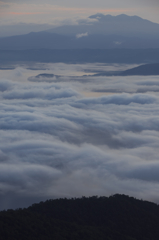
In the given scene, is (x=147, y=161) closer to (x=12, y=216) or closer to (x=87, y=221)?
(x=87, y=221)

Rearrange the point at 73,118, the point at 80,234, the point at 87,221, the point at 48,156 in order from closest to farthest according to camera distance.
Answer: the point at 80,234
the point at 87,221
the point at 48,156
the point at 73,118

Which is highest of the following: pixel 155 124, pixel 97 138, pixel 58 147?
pixel 155 124

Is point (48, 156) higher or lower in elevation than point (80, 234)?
higher

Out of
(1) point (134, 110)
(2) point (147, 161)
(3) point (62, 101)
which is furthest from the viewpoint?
(3) point (62, 101)

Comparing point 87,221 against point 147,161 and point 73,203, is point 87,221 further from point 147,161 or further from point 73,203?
point 147,161

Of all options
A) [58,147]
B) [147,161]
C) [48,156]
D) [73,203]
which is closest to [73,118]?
[58,147]

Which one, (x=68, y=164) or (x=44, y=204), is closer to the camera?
(x=44, y=204)

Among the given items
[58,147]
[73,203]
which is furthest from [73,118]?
[73,203]
